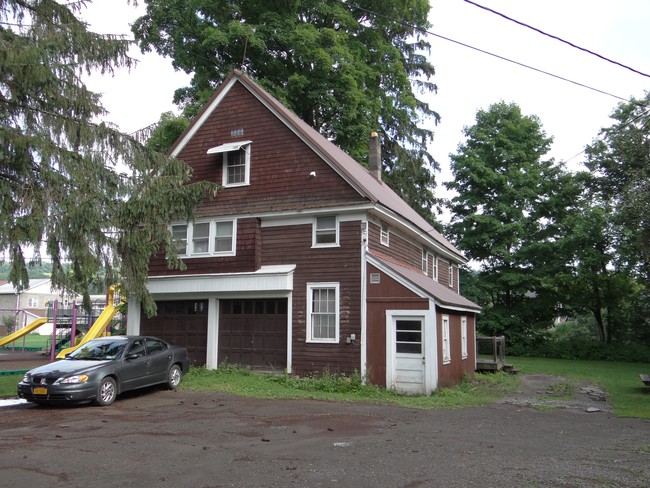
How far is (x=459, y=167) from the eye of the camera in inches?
1452

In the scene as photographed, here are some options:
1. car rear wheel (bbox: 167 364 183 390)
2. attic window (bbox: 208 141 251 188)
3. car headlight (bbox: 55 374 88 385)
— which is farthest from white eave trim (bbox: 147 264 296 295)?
car headlight (bbox: 55 374 88 385)

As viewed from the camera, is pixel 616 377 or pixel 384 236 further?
pixel 616 377

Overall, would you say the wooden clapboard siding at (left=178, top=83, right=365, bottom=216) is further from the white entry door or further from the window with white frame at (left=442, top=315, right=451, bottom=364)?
the window with white frame at (left=442, top=315, right=451, bottom=364)

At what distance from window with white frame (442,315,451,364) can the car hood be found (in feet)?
31.9

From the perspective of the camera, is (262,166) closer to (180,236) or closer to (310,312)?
(180,236)

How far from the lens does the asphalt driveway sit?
655cm

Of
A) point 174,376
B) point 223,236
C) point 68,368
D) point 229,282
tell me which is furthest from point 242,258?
point 68,368

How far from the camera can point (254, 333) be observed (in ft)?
59.0

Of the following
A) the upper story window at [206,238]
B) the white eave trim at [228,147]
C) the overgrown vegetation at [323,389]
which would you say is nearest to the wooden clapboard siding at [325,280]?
the overgrown vegetation at [323,389]

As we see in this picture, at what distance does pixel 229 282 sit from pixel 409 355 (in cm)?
639

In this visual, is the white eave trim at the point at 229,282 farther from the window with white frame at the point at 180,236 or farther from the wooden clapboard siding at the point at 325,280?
the window with white frame at the point at 180,236

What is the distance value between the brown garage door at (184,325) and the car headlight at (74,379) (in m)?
6.97

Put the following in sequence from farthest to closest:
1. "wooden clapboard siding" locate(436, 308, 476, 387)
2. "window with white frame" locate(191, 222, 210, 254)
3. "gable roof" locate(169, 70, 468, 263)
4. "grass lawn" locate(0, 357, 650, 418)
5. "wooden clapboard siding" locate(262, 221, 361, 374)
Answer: "window with white frame" locate(191, 222, 210, 254) → "gable roof" locate(169, 70, 468, 263) → "wooden clapboard siding" locate(262, 221, 361, 374) → "wooden clapboard siding" locate(436, 308, 476, 387) → "grass lawn" locate(0, 357, 650, 418)

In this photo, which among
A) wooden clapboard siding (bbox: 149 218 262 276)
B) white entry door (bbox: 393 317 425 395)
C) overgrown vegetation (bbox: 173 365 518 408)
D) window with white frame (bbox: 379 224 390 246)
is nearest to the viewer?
overgrown vegetation (bbox: 173 365 518 408)
